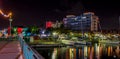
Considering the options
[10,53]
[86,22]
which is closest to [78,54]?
[10,53]

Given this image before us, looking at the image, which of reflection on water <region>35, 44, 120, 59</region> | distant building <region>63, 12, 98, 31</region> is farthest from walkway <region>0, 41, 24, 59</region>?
distant building <region>63, 12, 98, 31</region>

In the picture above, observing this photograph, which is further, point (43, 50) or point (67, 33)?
point (67, 33)

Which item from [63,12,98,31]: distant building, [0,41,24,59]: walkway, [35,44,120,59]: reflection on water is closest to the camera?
[0,41,24,59]: walkway

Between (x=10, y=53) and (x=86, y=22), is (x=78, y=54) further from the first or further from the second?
(x=86, y=22)

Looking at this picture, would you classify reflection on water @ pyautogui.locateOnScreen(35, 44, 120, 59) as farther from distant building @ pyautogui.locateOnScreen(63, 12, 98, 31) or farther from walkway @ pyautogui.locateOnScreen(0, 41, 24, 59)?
distant building @ pyautogui.locateOnScreen(63, 12, 98, 31)

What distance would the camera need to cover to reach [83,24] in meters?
191

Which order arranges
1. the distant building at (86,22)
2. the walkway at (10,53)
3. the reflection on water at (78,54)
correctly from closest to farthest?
the walkway at (10,53) < the reflection on water at (78,54) < the distant building at (86,22)

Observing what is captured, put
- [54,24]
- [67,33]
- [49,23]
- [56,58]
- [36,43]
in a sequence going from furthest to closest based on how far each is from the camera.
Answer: [54,24], [49,23], [67,33], [36,43], [56,58]

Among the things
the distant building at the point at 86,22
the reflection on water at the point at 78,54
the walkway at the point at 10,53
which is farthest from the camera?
the distant building at the point at 86,22

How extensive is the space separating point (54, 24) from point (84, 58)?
448 feet

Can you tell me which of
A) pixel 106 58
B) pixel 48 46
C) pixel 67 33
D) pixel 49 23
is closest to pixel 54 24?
pixel 49 23

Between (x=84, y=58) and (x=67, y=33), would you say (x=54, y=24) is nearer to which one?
(x=67, y=33)

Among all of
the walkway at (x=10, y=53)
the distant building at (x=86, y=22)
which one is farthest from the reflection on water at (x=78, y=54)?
the distant building at (x=86, y=22)

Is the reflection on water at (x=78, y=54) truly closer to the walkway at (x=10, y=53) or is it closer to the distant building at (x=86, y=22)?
the walkway at (x=10, y=53)
